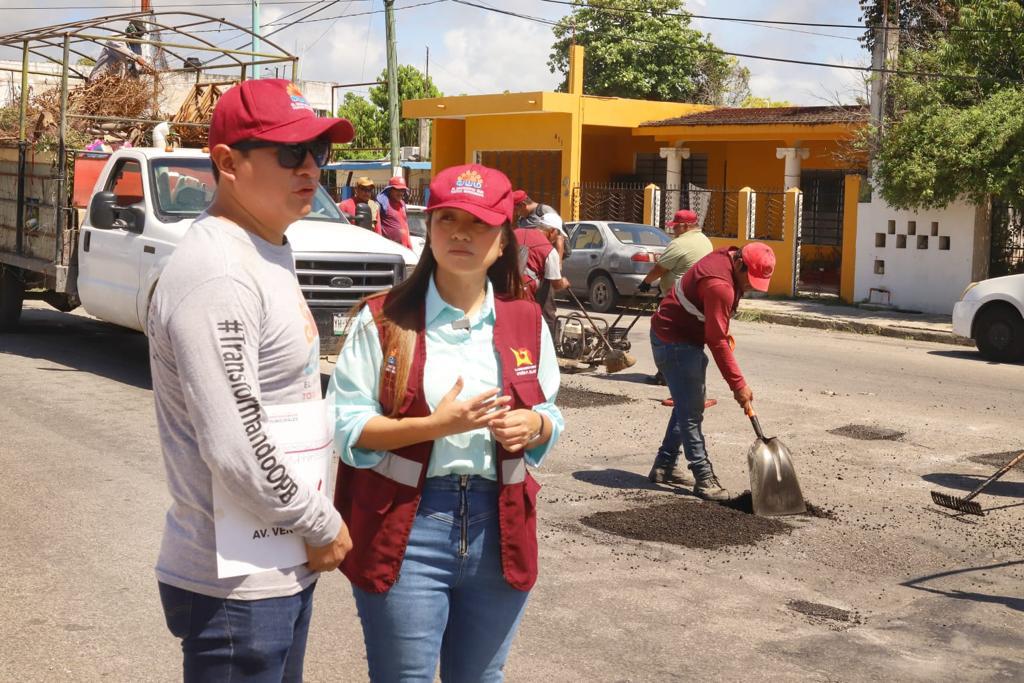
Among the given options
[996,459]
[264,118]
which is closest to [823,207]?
[996,459]

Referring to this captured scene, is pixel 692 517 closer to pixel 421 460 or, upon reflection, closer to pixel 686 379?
pixel 686 379

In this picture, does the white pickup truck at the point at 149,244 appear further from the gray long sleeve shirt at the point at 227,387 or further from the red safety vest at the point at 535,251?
the gray long sleeve shirt at the point at 227,387

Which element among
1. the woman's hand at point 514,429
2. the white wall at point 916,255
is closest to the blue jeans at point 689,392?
the woman's hand at point 514,429

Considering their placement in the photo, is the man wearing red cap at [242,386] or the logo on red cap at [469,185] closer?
the man wearing red cap at [242,386]

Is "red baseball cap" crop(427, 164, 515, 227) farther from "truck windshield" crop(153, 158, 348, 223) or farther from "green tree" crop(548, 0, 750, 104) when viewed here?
"green tree" crop(548, 0, 750, 104)

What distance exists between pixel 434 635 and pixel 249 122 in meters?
1.36

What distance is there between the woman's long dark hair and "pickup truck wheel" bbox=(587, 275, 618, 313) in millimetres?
18093

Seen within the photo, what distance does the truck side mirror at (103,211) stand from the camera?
10.9m

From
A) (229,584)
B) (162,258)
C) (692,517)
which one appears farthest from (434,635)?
(162,258)

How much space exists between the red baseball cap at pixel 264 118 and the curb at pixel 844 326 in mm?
16244

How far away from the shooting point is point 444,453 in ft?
10.3

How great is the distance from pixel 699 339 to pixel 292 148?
17.8 feet

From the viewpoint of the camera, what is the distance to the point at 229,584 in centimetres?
257

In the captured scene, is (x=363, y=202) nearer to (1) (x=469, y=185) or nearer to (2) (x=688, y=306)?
(2) (x=688, y=306)
